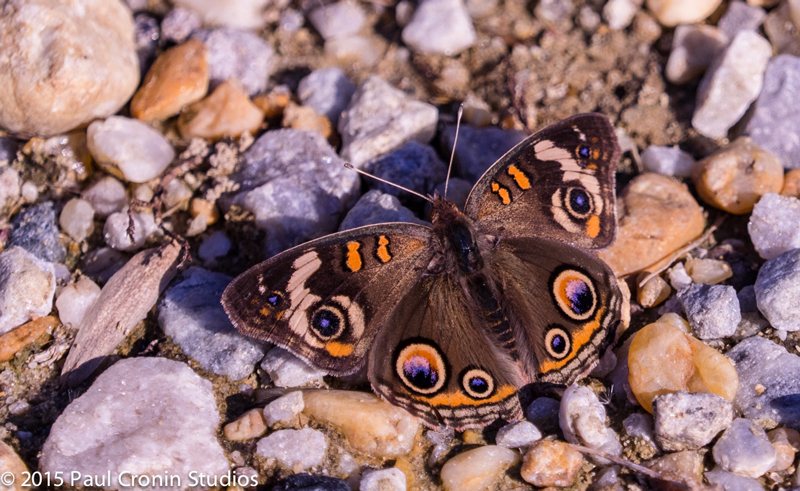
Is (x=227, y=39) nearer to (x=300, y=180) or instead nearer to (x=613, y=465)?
(x=300, y=180)

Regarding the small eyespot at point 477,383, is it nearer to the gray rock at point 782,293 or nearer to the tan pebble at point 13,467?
the gray rock at point 782,293

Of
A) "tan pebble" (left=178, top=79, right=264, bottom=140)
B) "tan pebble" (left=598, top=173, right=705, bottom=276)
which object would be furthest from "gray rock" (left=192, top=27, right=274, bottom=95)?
"tan pebble" (left=598, top=173, right=705, bottom=276)

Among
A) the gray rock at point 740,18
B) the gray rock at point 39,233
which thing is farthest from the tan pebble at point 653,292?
the gray rock at point 39,233

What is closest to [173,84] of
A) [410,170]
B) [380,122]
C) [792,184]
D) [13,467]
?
[380,122]

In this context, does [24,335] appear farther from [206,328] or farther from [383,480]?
[383,480]

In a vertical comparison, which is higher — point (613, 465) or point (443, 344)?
point (443, 344)

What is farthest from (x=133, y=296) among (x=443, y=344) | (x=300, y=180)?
(x=443, y=344)

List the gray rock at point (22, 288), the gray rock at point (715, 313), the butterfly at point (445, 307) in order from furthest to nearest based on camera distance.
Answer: the gray rock at point (22, 288) → the gray rock at point (715, 313) → the butterfly at point (445, 307)
